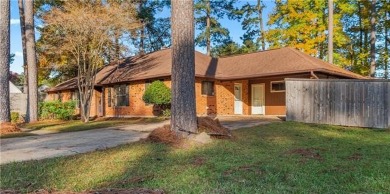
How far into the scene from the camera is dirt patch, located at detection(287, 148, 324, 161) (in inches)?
241

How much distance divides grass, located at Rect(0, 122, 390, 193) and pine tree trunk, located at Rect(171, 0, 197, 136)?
817 millimetres

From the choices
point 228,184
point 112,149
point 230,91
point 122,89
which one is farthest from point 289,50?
point 228,184

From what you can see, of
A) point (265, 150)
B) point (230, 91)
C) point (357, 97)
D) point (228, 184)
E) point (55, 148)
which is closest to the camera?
point (228, 184)

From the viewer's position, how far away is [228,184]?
423 centimetres

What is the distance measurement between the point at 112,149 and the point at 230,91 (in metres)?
14.0

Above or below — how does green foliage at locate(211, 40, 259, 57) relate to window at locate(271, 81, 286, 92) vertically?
above

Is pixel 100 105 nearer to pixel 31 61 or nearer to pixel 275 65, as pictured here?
pixel 31 61

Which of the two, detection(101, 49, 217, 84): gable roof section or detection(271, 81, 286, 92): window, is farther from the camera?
detection(101, 49, 217, 84): gable roof section

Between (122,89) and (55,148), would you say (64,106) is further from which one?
(55,148)

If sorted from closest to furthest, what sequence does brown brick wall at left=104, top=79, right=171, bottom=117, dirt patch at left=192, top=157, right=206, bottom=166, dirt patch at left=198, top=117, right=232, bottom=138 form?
dirt patch at left=192, top=157, right=206, bottom=166 → dirt patch at left=198, top=117, right=232, bottom=138 → brown brick wall at left=104, top=79, right=171, bottom=117

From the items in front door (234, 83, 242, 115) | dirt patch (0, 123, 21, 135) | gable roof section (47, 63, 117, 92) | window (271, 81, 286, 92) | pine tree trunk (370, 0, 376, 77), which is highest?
pine tree trunk (370, 0, 376, 77)

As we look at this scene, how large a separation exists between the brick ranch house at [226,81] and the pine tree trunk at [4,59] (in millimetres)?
7312

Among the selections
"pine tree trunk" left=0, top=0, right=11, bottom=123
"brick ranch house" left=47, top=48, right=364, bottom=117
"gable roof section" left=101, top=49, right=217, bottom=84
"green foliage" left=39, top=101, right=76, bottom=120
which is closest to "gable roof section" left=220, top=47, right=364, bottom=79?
"brick ranch house" left=47, top=48, right=364, bottom=117

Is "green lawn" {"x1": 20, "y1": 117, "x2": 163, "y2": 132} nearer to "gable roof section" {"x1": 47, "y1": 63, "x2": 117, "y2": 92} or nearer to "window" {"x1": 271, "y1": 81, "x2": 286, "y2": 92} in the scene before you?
"window" {"x1": 271, "y1": 81, "x2": 286, "y2": 92}
